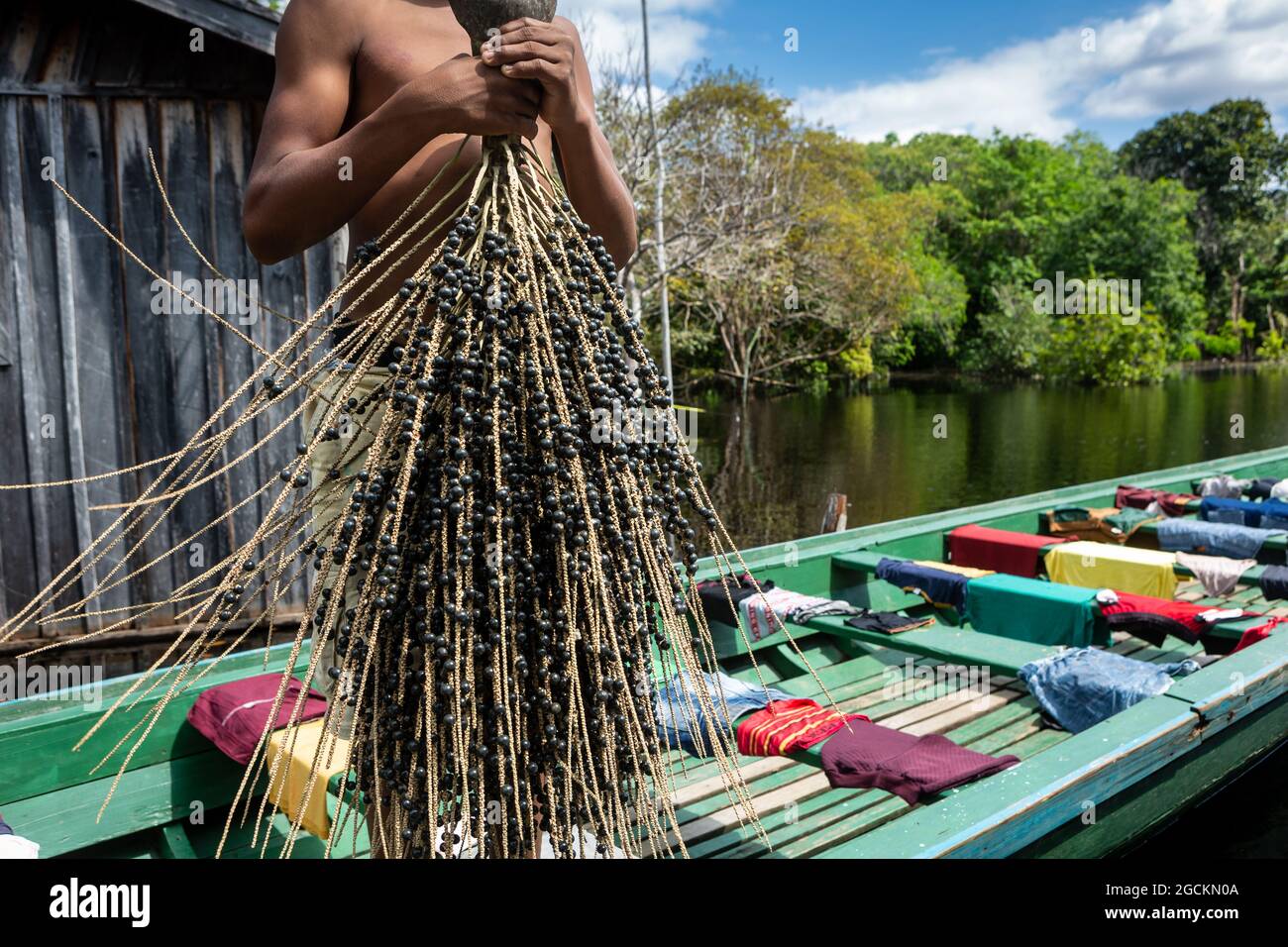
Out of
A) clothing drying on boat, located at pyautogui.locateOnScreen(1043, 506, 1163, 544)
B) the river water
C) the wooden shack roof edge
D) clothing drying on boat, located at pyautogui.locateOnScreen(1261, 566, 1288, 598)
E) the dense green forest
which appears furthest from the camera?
the dense green forest

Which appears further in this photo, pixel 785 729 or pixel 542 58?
pixel 785 729

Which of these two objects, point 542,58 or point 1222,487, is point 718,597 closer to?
point 542,58

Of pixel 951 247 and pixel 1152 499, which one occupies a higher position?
pixel 951 247

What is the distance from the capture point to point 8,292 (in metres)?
5.66

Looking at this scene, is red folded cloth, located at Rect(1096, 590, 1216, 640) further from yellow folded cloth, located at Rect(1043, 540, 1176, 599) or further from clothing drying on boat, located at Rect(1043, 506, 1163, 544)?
clothing drying on boat, located at Rect(1043, 506, 1163, 544)

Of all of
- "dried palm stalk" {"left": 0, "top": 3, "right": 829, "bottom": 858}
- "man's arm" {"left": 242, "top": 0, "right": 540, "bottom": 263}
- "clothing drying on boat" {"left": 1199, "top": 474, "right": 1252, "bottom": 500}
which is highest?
"man's arm" {"left": 242, "top": 0, "right": 540, "bottom": 263}

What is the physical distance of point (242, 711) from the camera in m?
3.25

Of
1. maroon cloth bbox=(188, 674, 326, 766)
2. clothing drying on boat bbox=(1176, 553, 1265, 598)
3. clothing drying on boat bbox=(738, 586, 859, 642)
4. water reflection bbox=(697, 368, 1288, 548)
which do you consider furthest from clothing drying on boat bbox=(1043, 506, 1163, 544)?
water reflection bbox=(697, 368, 1288, 548)

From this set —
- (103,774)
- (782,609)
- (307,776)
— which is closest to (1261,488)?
(782,609)

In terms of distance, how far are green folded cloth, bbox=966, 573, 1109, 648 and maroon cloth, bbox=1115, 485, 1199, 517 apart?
2879 millimetres

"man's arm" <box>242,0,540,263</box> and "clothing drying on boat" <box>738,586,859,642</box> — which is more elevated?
"man's arm" <box>242,0,540,263</box>

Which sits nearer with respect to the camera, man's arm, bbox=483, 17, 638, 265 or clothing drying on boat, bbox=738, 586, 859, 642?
man's arm, bbox=483, 17, 638, 265

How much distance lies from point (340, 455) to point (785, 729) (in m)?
2.08

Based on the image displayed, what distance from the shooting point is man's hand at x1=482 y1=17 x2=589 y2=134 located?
5.57 ft
